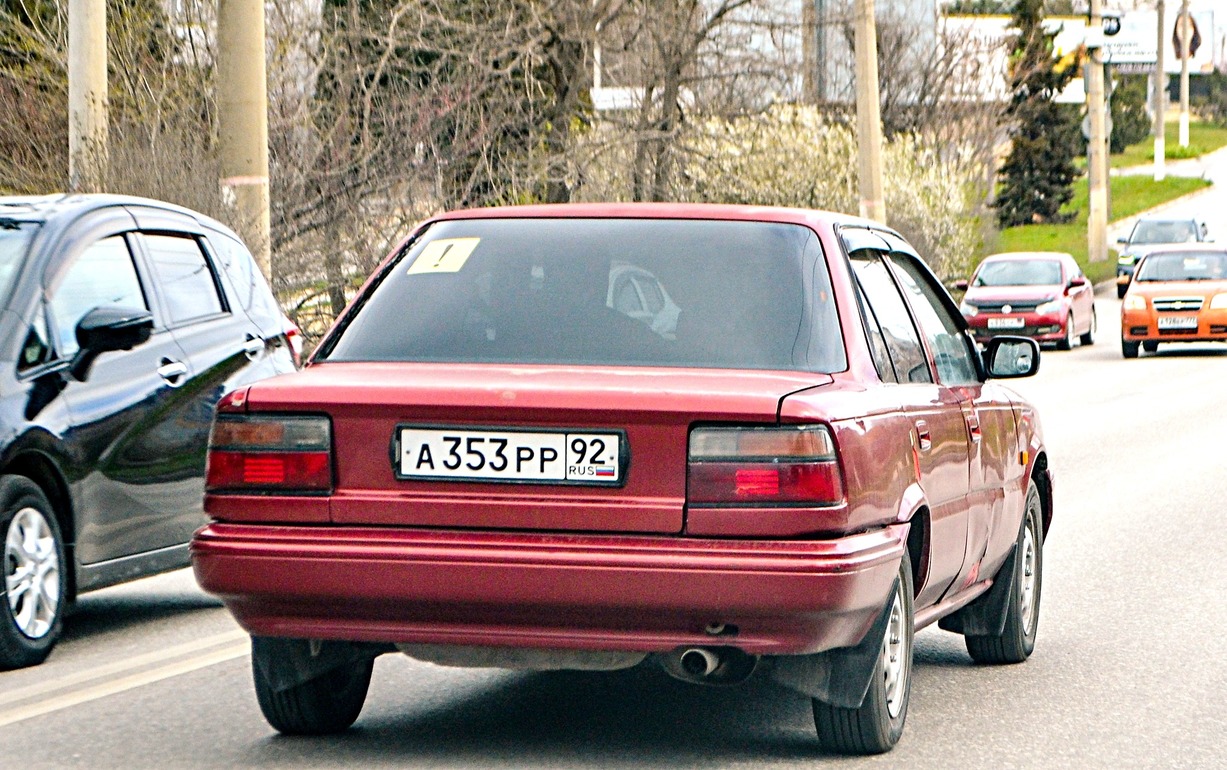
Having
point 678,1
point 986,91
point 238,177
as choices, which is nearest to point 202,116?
point 238,177

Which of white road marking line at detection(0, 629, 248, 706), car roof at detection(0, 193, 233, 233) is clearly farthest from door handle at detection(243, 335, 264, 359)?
white road marking line at detection(0, 629, 248, 706)

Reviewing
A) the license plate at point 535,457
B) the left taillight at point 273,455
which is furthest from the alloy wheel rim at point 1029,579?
the left taillight at point 273,455

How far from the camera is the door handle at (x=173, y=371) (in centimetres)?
871

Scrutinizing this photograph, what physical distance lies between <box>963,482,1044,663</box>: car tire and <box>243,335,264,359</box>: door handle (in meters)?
3.40

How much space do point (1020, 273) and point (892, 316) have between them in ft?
90.0

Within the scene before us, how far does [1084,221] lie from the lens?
8931 cm

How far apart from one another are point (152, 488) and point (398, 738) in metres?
2.80

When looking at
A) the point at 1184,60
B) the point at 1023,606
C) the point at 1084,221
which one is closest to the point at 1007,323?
the point at 1023,606

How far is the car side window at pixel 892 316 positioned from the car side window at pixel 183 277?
353 cm

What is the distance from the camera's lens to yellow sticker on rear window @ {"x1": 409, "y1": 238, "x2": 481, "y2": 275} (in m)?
6.23

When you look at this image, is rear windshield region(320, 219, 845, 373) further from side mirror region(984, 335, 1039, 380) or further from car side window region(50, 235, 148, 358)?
car side window region(50, 235, 148, 358)

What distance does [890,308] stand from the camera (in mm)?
6574

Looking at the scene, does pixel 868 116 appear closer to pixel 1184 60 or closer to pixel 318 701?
pixel 318 701

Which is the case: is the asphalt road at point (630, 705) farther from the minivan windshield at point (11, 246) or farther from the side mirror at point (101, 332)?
the minivan windshield at point (11, 246)
